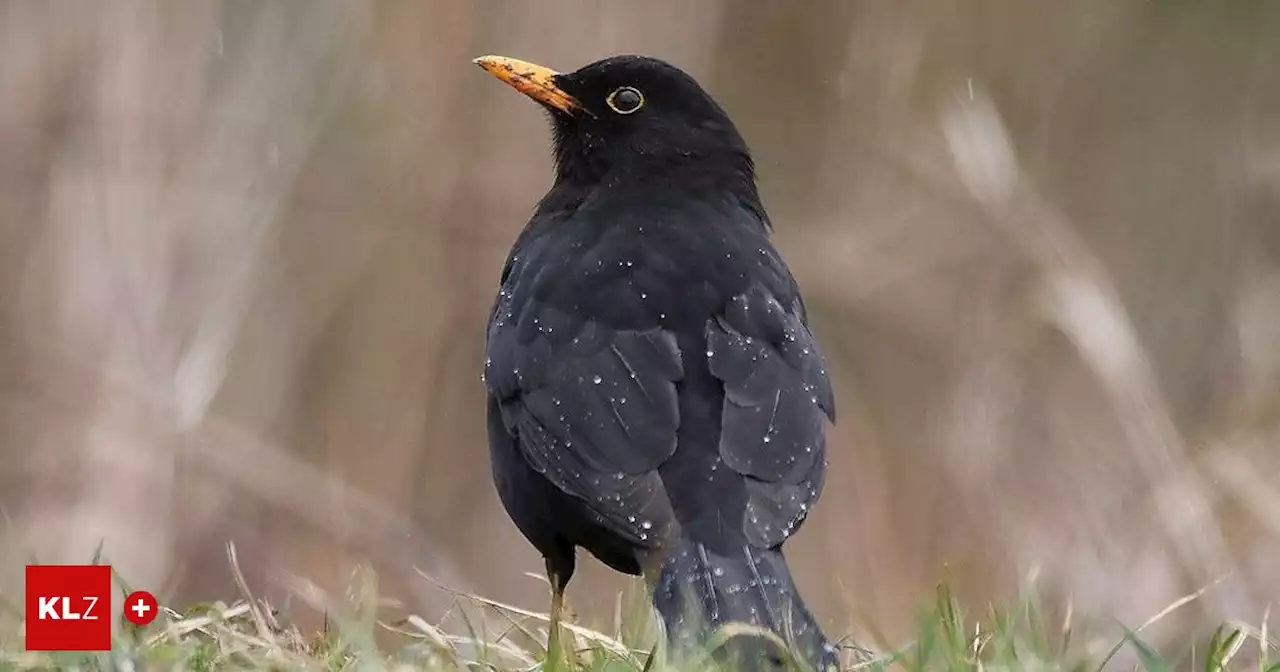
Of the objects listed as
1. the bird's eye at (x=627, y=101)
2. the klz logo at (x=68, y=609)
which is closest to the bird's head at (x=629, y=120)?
the bird's eye at (x=627, y=101)

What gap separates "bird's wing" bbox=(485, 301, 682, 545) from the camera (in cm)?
409

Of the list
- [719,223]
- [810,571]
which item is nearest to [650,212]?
[719,223]

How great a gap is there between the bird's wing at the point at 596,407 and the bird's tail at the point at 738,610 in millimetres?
129

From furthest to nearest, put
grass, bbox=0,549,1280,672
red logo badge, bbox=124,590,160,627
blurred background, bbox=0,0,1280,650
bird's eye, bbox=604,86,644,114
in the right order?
blurred background, bbox=0,0,1280,650 < bird's eye, bbox=604,86,644,114 < red logo badge, bbox=124,590,160,627 < grass, bbox=0,549,1280,672

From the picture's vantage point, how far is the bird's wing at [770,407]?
4.11 metres

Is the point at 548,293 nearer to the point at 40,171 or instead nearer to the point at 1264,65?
the point at 40,171

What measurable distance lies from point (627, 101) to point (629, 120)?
61 millimetres

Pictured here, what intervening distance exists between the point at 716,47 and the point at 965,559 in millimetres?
2495

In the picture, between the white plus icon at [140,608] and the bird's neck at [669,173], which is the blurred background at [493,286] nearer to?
the bird's neck at [669,173]

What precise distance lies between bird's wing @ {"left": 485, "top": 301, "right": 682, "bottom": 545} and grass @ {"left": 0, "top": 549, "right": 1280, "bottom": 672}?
0.27m

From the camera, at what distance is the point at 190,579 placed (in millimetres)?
6684

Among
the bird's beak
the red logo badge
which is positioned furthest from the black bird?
the red logo badge

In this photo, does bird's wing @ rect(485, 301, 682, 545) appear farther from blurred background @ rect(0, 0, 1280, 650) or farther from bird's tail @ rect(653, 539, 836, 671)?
blurred background @ rect(0, 0, 1280, 650)

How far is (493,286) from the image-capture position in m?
7.20
